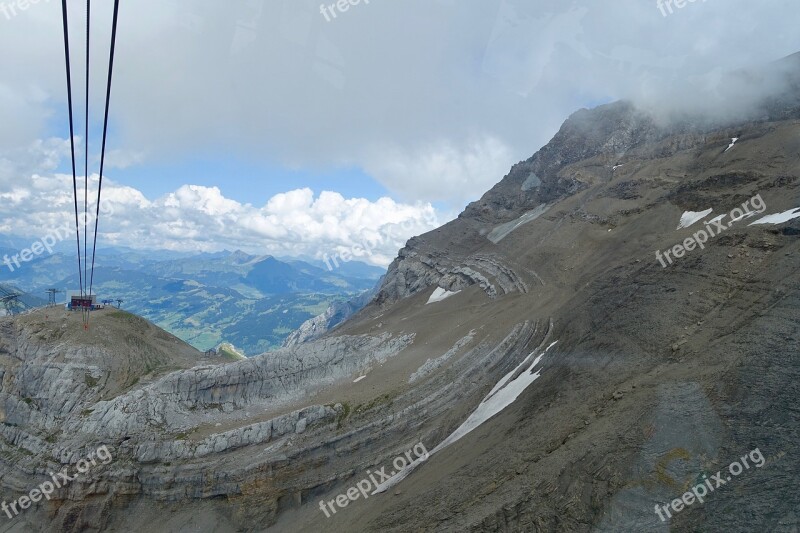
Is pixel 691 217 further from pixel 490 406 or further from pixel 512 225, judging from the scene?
pixel 512 225

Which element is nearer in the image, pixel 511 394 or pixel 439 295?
pixel 511 394

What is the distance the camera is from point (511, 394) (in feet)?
84.2

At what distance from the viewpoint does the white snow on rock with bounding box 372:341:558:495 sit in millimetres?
24625

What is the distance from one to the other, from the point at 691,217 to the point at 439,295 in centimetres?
3113

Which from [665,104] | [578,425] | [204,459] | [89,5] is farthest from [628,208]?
[89,5]

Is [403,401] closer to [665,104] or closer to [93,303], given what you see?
[93,303]

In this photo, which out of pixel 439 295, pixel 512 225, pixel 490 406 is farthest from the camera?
pixel 512 225

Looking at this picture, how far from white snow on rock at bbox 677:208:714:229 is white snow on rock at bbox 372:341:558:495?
76.6 feet

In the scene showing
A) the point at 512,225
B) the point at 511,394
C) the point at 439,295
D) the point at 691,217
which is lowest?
the point at 511,394

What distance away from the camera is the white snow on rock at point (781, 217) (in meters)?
26.4

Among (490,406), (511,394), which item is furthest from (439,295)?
(511,394)

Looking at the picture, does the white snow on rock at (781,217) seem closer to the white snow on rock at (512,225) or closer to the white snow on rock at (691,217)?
the white snow on rock at (691,217)

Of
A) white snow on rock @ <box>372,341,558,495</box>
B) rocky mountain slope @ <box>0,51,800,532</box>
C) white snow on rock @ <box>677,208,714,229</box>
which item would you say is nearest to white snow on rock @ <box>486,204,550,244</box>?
rocky mountain slope @ <box>0,51,800,532</box>

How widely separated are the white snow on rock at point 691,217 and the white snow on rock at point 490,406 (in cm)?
2335
